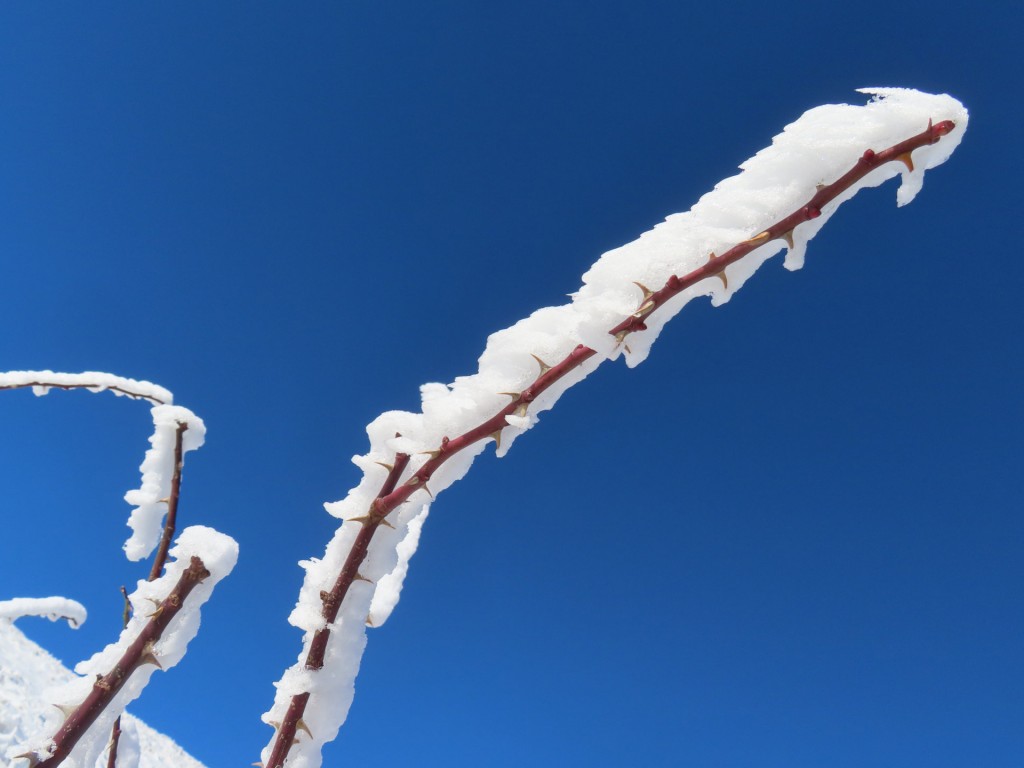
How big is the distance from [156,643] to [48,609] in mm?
2152

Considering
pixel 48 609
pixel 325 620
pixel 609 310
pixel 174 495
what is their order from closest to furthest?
pixel 609 310, pixel 325 620, pixel 174 495, pixel 48 609

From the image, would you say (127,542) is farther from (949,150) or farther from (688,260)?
(949,150)

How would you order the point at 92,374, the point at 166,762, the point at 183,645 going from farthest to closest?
1. the point at 166,762
2. the point at 92,374
3. the point at 183,645

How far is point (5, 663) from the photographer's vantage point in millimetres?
9836

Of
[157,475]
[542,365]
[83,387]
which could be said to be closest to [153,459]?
[157,475]

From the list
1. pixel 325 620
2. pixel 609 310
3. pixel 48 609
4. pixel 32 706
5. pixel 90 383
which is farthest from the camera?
pixel 32 706

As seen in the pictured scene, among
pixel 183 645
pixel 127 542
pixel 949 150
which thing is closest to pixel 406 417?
pixel 183 645

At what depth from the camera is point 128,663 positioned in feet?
3.23

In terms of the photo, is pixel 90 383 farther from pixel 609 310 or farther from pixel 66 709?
pixel 609 310

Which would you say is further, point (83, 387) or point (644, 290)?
point (83, 387)

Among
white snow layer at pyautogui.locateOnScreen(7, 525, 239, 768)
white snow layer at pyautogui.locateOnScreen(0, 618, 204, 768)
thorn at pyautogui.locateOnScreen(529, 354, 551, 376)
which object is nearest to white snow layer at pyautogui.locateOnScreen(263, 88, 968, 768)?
thorn at pyautogui.locateOnScreen(529, 354, 551, 376)

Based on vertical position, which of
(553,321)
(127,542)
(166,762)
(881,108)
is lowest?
(166,762)

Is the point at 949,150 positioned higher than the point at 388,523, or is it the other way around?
the point at 949,150

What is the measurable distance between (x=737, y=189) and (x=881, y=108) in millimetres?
270
